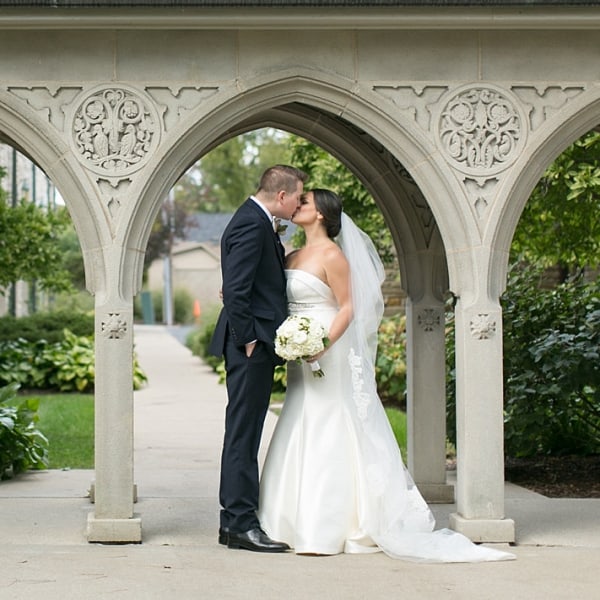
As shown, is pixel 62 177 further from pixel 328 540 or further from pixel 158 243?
pixel 158 243

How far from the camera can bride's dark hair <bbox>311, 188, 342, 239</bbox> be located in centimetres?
752

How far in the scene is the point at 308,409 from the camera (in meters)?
7.39

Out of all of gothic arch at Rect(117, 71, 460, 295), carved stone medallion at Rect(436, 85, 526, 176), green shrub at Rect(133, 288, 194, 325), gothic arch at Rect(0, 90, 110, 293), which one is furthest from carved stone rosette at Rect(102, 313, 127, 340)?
green shrub at Rect(133, 288, 194, 325)

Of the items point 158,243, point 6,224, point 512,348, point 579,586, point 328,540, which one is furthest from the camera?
point 158,243

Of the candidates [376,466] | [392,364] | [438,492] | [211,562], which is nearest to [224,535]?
[211,562]

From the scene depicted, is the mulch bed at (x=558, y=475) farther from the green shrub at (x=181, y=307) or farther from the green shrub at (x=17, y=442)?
the green shrub at (x=181, y=307)

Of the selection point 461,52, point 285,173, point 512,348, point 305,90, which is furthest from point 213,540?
point 512,348

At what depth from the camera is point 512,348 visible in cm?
1085

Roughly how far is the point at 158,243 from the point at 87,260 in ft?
160

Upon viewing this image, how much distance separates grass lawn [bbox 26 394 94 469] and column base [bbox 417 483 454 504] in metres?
3.90

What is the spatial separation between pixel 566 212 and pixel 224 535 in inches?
252

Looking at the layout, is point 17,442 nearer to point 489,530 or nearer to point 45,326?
point 489,530

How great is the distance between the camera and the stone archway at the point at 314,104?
7.27 m

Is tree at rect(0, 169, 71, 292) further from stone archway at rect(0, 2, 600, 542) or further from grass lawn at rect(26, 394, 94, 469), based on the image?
stone archway at rect(0, 2, 600, 542)
